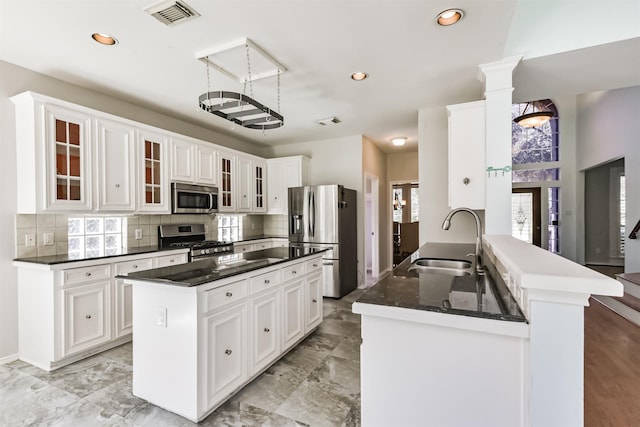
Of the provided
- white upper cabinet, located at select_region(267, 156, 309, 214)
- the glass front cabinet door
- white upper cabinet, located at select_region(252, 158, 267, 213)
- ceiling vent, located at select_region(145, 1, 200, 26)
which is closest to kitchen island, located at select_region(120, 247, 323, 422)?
the glass front cabinet door

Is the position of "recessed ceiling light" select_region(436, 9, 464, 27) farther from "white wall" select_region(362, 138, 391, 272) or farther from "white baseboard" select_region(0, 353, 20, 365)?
"white baseboard" select_region(0, 353, 20, 365)

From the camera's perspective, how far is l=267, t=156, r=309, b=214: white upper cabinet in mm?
5141

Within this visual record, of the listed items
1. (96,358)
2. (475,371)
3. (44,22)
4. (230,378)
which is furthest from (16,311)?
(475,371)

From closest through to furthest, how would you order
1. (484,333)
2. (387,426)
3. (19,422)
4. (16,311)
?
(484,333), (387,426), (19,422), (16,311)

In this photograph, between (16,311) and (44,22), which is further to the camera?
(16,311)

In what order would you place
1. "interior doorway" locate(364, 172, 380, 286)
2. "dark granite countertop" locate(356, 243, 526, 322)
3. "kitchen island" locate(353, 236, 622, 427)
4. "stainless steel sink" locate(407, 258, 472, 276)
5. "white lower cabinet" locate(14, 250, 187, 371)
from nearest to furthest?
"kitchen island" locate(353, 236, 622, 427)
"dark granite countertop" locate(356, 243, 526, 322)
"stainless steel sink" locate(407, 258, 472, 276)
"white lower cabinet" locate(14, 250, 187, 371)
"interior doorway" locate(364, 172, 380, 286)

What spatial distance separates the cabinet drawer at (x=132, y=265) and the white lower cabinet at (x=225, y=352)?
5.05 ft

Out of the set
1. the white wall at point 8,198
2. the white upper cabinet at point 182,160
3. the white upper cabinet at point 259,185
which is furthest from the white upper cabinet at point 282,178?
the white wall at point 8,198

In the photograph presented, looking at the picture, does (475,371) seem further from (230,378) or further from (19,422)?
(19,422)

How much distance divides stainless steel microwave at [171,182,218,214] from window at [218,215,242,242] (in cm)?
66

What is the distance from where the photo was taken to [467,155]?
9.17ft

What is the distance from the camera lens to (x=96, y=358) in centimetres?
265

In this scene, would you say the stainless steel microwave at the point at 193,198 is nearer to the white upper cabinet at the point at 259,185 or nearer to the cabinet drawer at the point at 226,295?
the white upper cabinet at the point at 259,185

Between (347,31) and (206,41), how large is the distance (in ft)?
3.45
